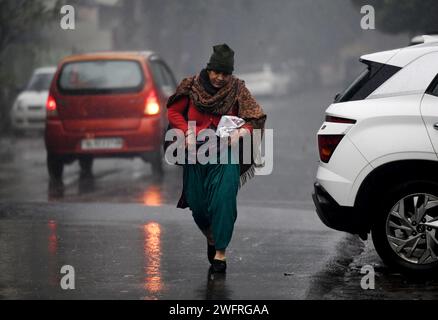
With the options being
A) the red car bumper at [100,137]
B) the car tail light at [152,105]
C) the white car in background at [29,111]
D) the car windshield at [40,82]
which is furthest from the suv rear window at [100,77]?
the car windshield at [40,82]

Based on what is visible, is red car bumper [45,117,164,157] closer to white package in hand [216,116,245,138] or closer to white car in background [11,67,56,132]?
white package in hand [216,116,245,138]

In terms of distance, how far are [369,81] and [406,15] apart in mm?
18168

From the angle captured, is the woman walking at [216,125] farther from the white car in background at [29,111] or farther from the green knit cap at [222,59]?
the white car in background at [29,111]

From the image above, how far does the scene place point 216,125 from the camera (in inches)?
362

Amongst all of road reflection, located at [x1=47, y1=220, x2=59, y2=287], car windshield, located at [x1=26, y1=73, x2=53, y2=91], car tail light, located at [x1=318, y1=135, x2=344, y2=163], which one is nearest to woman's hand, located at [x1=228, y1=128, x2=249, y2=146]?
car tail light, located at [x1=318, y1=135, x2=344, y2=163]

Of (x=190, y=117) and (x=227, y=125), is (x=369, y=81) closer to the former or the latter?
(x=227, y=125)

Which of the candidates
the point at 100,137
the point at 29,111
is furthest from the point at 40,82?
the point at 100,137

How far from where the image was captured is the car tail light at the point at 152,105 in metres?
17.3

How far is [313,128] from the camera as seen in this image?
1220 inches

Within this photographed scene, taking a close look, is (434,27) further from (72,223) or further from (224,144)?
(224,144)

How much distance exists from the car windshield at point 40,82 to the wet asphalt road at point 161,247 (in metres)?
12.2

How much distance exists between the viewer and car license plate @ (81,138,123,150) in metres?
17.3

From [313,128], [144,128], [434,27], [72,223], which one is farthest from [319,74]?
[72,223]

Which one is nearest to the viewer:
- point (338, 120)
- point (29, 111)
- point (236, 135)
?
point (236, 135)
